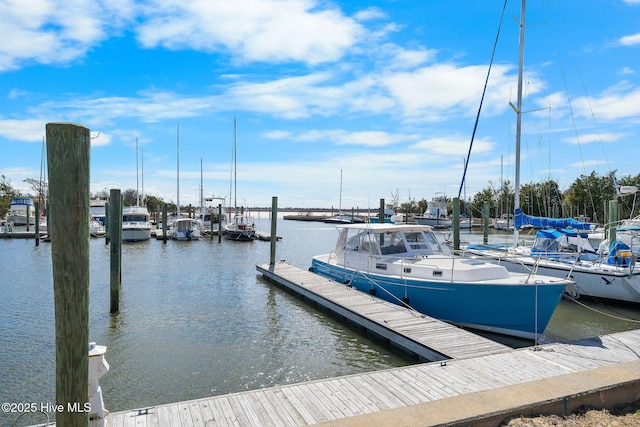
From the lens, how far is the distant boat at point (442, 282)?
10148mm

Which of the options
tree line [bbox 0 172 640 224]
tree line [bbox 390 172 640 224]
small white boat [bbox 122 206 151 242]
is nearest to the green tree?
tree line [bbox 0 172 640 224]

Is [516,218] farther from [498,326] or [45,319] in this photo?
[45,319]

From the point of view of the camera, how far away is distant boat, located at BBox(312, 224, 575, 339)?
10.1m

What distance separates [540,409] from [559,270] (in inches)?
452

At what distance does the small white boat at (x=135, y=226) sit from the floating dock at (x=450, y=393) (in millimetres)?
36161

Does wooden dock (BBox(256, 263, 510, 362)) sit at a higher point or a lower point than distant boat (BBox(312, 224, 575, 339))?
lower

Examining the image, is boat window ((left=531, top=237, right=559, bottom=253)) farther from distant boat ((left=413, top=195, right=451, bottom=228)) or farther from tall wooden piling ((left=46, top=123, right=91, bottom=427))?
distant boat ((left=413, top=195, right=451, bottom=228))

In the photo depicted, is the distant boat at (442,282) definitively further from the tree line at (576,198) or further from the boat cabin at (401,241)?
the tree line at (576,198)

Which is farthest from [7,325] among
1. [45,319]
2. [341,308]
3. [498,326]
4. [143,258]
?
[143,258]

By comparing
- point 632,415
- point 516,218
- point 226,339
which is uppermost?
point 516,218

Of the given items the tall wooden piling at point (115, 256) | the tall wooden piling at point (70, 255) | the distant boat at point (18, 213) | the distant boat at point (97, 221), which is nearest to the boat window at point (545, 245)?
the tall wooden piling at point (115, 256)

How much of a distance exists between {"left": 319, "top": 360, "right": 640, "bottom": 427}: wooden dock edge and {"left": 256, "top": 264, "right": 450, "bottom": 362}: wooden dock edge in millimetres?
2435

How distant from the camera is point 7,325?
1223 centimetres

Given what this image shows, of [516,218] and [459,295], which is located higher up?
[516,218]
